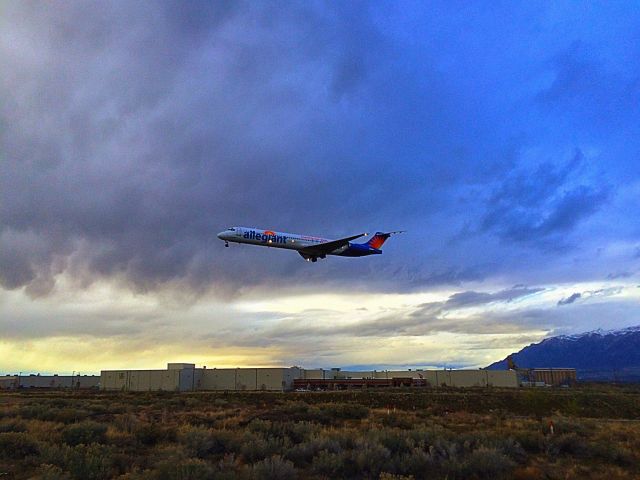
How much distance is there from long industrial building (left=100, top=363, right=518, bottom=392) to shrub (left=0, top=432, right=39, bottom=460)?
7385cm

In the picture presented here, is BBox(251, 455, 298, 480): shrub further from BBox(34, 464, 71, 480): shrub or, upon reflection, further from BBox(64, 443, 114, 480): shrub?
BBox(34, 464, 71, 480): shrub

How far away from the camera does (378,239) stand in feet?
201

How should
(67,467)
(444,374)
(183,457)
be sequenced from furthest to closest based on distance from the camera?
(444,374)
(183,457)
(67,467)

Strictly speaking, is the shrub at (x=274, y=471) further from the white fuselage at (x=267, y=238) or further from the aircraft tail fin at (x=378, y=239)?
the aircraft tail fin at (x=378, y=239)

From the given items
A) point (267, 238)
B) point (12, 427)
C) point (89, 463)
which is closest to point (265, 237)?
point (267, 238)

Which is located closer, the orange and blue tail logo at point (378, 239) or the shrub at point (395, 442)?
the shrub at point (395, 442)

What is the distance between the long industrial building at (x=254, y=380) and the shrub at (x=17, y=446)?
73.9 meters

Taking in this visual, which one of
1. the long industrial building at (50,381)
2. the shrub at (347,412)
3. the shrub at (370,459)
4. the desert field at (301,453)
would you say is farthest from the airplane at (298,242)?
the long industrial building at (50,381)

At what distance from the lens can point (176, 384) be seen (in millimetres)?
89562

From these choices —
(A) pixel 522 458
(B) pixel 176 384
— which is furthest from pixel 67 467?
(B) pixel 176 384

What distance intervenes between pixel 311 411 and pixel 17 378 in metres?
114

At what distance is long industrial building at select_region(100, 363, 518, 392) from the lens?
90.9m

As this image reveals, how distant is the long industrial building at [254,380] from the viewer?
90938mm

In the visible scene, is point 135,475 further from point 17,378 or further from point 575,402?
point 17,378
